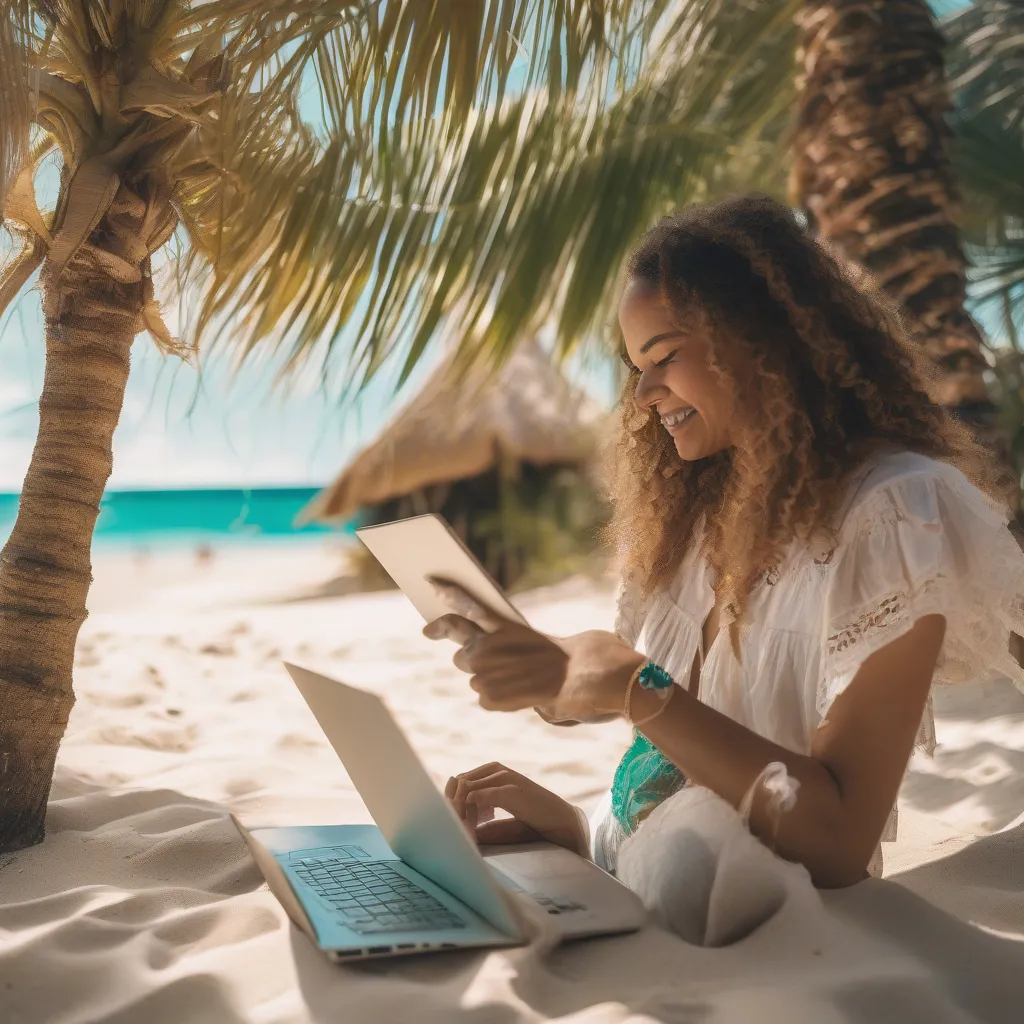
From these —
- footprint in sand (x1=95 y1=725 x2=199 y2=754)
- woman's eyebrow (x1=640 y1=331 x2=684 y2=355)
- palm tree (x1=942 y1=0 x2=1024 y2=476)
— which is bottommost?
footprint in sand (x1=95 y1=725 x2=199 y2=754)

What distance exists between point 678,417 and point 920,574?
44 centimetres

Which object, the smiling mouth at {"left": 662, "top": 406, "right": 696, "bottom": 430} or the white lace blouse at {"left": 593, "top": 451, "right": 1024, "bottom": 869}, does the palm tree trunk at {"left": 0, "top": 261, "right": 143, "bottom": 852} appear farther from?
the white lace blouse at {"left": 593, "top": 451, "right": 1024, "bottom": 869}

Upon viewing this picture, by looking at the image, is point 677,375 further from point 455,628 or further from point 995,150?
point 995,150

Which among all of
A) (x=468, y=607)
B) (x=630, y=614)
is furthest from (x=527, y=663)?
(x=630, y=614)

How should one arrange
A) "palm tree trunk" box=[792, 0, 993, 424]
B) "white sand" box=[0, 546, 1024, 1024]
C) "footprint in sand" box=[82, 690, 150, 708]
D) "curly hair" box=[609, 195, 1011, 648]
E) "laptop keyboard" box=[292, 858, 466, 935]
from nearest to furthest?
"white sand" box=[0, 546, 1024, 1024], "laptop keyboard" box=[292, 858, 466, 935], "curly hair" box=[609, 195, 1011, 648], "palm tree trunk" box=[792, 0, 993, 424], "footprint in sand" box=[82, 690, 150, 708]

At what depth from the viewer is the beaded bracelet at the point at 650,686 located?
1.17 meters

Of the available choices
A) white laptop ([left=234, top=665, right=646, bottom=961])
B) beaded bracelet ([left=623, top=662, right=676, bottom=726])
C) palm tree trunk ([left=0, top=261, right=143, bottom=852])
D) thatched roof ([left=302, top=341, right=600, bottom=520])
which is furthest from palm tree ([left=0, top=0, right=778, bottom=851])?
thatched roof ([left=302, top=341, right=600, bottom=520])

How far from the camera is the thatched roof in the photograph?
8.61m

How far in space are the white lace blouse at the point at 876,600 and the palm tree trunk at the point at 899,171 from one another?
1.72 metres

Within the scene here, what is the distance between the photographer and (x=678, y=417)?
149cm

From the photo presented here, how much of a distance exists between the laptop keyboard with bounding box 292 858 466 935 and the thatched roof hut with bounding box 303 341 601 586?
6.87 metres

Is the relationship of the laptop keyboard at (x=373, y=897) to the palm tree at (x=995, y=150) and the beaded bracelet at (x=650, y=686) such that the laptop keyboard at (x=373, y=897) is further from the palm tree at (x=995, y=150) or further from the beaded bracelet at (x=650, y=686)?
the palm tree at (x=995, y=150)

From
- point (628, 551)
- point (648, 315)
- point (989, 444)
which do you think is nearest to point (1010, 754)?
point (989, 444)

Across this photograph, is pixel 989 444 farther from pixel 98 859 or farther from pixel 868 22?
pixel 98 859
